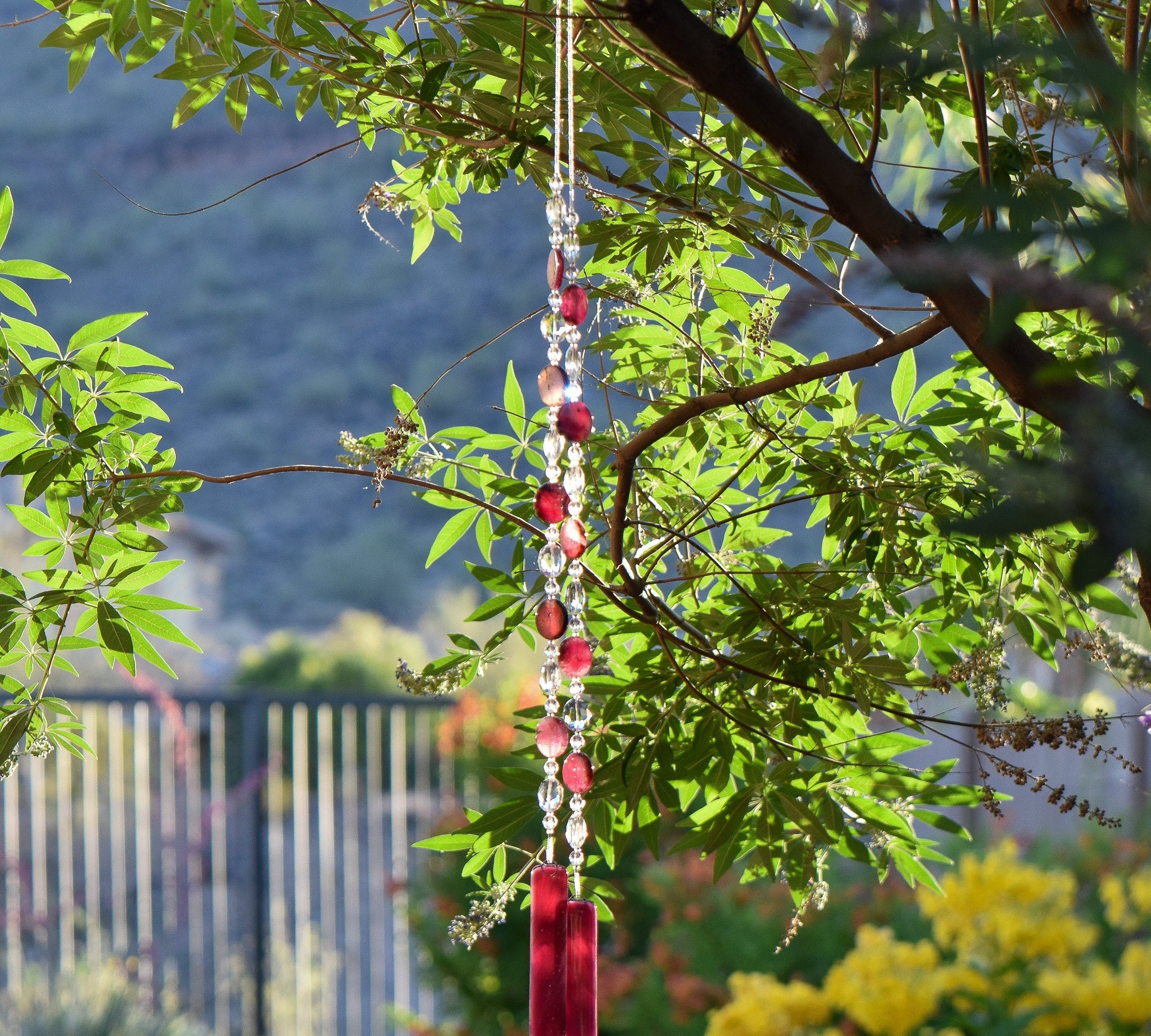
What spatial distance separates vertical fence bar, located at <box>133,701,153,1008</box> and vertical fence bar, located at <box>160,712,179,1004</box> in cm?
5

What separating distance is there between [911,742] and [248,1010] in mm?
3373

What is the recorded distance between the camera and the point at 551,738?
1.98ft

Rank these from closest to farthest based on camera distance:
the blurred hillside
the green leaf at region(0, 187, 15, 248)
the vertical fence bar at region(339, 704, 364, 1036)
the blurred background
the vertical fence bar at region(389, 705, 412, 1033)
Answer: the green leaf at region(0, 187, 15, 248) → the blurred background → the vertical fence bar at region(389, 705, 412, 1033) → the vertical fence bar at region(339, 704, 364, 1036) → the blurred hillside

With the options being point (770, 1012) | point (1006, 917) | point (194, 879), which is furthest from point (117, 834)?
point (1006, 917)

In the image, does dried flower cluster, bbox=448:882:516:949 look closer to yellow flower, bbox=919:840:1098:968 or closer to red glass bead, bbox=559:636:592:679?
red glass bead, bbox=559:636:592:679

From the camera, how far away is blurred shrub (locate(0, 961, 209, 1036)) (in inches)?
110

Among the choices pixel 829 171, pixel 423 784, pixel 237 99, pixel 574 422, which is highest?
pixel 237 99

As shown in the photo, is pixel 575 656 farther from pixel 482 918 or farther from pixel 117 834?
pixel 117 834

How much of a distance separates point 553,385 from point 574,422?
25 millimetres

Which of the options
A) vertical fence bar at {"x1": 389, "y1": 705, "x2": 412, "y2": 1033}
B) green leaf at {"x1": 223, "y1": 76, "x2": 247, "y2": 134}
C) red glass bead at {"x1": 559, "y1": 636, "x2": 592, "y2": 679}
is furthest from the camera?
vertical fence bar at {"x1": 389, "y1": 705, "x2": 412, "y2": 1033}

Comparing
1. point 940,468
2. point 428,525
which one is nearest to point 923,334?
point 940,468

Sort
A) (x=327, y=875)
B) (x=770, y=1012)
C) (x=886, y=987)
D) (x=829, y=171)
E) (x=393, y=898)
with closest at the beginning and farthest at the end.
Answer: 1. (x=829, y=171)
2. (x=886, y=987)
3. (x=770, y=1012)
4. (x=393, y=898)
5. (x=327, y=875)

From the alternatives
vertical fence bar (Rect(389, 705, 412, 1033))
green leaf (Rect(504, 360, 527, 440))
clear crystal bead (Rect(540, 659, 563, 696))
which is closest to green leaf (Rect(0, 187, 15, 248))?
green leaf (Rect(504, 360, 527, 440))

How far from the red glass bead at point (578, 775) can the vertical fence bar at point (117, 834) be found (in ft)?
11.5
